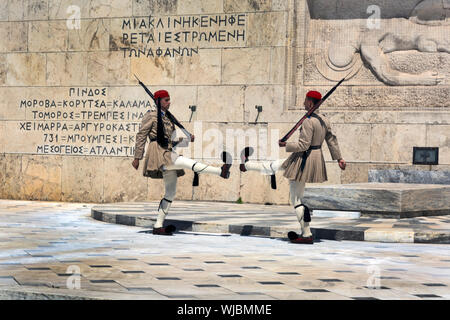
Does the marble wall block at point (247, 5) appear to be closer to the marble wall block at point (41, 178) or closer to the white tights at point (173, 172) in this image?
the marble wall block at point (41, 178)

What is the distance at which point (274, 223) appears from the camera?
12711mm

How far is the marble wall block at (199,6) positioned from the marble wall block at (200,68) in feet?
2.69

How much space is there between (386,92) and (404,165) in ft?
5.01

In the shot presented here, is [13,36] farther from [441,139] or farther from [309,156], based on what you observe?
[309,156]

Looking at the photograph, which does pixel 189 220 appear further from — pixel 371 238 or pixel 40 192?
pixel 40 192

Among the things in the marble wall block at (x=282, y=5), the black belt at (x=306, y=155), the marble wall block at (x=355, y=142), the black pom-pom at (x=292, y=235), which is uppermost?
the marble wall block at (x=282, y=5)

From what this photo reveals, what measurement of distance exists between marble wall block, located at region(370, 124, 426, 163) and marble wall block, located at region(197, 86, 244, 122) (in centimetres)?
267

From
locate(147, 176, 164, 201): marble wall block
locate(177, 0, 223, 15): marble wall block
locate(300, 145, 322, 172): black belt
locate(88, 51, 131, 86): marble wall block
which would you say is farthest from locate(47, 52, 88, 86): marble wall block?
locate(300, 145, 322, 172): black belt

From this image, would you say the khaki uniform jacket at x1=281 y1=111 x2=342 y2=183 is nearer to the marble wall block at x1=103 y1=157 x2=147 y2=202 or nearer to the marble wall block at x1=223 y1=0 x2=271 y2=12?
the marble wall block at x1=223 y1=0 x2=271 y2=12

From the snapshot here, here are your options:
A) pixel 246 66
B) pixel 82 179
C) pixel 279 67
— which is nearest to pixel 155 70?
pixel 246 66

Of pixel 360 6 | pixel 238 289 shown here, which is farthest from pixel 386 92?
pixel 238 289

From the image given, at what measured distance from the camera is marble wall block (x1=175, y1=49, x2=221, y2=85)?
1762 centimetres

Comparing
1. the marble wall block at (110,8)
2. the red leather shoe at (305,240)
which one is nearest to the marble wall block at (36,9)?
the marble wall block at (110,8)

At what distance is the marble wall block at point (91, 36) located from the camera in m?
18.4
